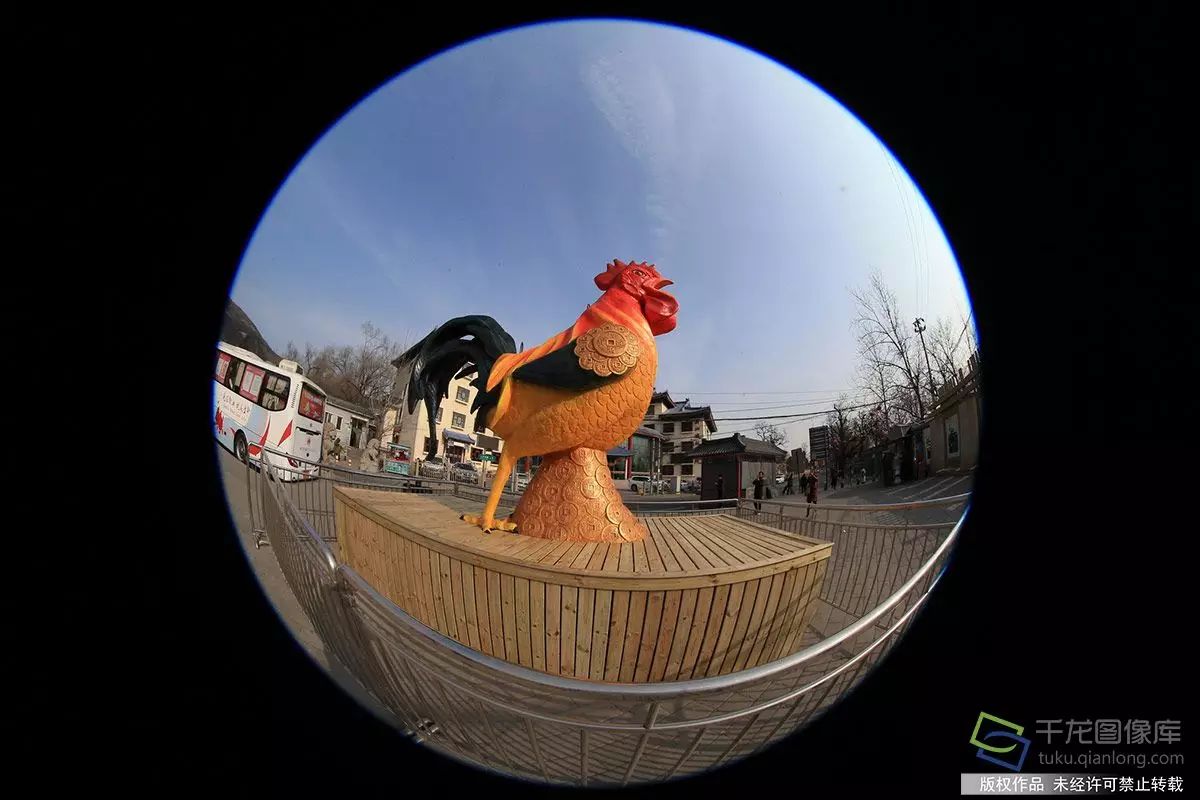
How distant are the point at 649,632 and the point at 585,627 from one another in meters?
0.19

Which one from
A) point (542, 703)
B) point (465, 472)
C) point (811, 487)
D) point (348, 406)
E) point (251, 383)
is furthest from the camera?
point (465, 472)

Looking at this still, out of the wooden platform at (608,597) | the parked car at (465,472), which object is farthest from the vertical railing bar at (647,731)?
the parked car at (465,472)

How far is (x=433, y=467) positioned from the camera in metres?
1.82

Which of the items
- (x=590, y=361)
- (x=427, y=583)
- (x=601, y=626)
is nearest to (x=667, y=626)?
(x=601, y=626)

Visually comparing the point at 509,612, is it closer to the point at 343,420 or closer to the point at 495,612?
the point at 495,612

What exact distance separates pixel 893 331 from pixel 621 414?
3.61 feet

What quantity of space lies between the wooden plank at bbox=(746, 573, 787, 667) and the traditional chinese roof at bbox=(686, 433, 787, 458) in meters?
0.81

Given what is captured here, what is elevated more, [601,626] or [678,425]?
[678,425]

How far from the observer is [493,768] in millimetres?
900

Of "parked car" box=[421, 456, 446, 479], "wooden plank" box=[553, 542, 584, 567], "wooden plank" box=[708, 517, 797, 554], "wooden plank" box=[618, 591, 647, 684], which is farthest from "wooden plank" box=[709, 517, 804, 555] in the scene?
"parked car" box=[421, 456, 446, 479]

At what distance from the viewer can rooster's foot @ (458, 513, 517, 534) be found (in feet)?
4.85

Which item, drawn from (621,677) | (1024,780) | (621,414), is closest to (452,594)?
(621,677)

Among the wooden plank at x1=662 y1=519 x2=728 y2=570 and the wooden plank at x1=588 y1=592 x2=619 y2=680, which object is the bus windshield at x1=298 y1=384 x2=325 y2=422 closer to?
the wooden plank at x1=588 y1=592 x2=619 y2=680

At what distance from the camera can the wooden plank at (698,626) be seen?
1.00m
